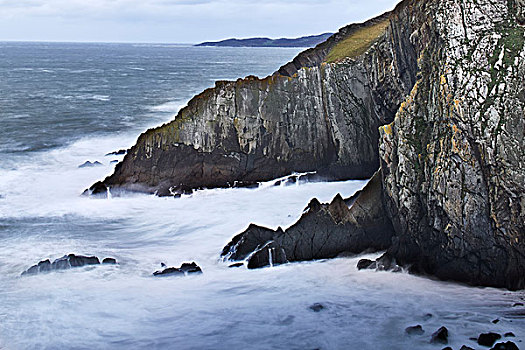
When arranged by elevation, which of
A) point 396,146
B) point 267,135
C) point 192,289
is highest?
point 396,146

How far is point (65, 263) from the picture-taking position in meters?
19.7

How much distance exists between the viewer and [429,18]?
18.5 metres

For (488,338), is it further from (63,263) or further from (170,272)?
(63,263)

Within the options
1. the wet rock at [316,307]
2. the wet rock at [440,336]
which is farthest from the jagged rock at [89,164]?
the wet rock at [440,336]

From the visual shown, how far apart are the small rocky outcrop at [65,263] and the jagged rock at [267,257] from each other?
15.6 feet

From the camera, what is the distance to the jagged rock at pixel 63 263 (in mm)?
19375

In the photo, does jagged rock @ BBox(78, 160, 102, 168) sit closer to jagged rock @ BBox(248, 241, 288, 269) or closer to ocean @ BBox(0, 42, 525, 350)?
ocean @ BBox(0, 42, 525, 350)

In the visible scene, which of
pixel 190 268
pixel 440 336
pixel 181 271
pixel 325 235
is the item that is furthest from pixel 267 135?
pixel 440 336

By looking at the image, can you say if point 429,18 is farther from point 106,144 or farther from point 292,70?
point 106,144

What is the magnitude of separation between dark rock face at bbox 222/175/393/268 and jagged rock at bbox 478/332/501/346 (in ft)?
22.2

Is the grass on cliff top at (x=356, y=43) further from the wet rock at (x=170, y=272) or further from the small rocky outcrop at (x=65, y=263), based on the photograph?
the small rocky outcrop at (x=65, y=263)

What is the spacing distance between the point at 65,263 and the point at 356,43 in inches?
789

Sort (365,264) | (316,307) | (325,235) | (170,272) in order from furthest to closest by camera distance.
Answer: (325,235) < (170,272) < (365,264) < (316,307)

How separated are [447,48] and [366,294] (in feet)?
24.0
